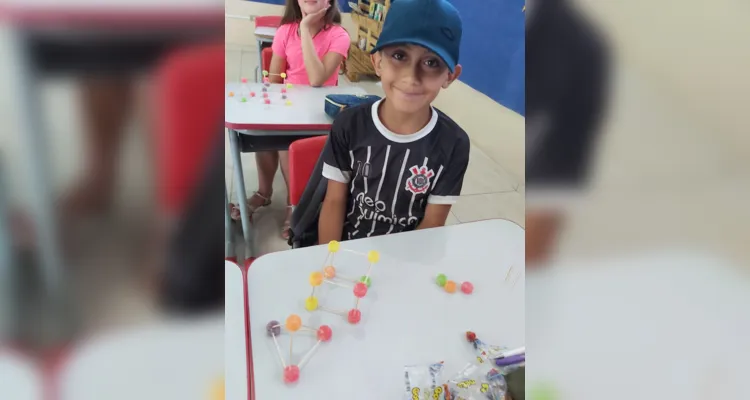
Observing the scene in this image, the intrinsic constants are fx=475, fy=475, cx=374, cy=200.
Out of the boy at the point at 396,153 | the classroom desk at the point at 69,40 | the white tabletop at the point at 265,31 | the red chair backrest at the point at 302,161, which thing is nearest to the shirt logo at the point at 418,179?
the boy at the point at 396,153

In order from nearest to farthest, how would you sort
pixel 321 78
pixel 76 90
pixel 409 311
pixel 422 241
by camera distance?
pixel 76 90
pixel 409 311
pixel 422 241
pixel 321 78

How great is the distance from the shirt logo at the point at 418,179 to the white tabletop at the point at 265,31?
7.25 feet

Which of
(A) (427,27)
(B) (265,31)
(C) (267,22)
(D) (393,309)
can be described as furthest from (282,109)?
(C) (267,22)

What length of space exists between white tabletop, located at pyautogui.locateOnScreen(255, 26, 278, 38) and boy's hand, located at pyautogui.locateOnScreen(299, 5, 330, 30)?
1.12m

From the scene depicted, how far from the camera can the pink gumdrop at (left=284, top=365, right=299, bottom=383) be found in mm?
619

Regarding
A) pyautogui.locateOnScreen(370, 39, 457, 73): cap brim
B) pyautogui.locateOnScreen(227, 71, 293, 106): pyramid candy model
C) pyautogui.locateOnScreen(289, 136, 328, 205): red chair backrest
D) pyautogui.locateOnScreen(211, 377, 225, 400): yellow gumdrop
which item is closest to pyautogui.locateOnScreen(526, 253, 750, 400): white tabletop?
pyautogui.locateOnScreen(211, 377, 225, 400): yellow gumdrop

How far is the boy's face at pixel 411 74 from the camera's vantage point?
1.03 metres

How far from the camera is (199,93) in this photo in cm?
13

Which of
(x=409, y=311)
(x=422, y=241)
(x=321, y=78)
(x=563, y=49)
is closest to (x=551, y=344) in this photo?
(x=563, y=49)

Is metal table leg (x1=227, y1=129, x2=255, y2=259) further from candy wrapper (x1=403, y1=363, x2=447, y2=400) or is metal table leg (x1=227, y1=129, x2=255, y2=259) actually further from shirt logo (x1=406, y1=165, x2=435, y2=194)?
candy wrapper (x1=403, y1=363, x2=447, y2=400)

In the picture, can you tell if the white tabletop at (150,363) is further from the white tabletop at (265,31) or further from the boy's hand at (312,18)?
the white tabletop at (265,31)

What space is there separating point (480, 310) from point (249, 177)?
1884mm

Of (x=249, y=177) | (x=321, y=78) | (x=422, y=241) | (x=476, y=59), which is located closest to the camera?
(x=422, y=241)

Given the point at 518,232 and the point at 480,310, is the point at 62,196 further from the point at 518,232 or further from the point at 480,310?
the point at 518,232
